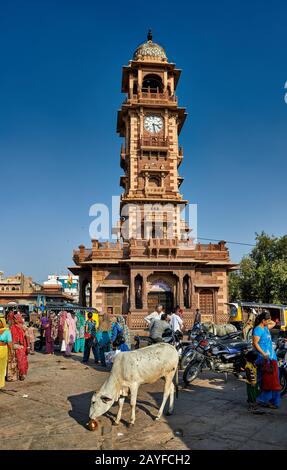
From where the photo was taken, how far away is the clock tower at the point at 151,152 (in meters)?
30.1

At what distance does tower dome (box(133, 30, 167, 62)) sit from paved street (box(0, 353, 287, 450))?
32.1 m

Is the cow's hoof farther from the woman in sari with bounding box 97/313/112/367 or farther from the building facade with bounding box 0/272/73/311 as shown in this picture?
the building facade with bounding box 0/272/73/311

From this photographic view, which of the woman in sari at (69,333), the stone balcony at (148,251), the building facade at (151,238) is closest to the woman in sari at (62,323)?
the woman in sari at (69,333)

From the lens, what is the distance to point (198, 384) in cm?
891

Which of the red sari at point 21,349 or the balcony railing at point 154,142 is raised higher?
the balcony railing at point 154,142

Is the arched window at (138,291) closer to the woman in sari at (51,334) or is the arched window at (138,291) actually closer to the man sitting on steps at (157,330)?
the woman in sari at (51,334)

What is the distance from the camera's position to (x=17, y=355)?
30.7ft

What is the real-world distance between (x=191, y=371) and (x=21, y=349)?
176 inches

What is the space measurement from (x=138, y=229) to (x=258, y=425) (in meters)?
24.5

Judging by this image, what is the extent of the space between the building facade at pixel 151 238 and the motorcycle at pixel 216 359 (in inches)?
624

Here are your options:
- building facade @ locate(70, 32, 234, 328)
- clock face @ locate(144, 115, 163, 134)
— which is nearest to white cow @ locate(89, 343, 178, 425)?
building facade @ locate(70, 32, 234, 328)

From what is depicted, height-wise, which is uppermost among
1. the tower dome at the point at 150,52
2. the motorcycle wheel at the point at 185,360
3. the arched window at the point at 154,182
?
the tower dome at the point at 150,52
